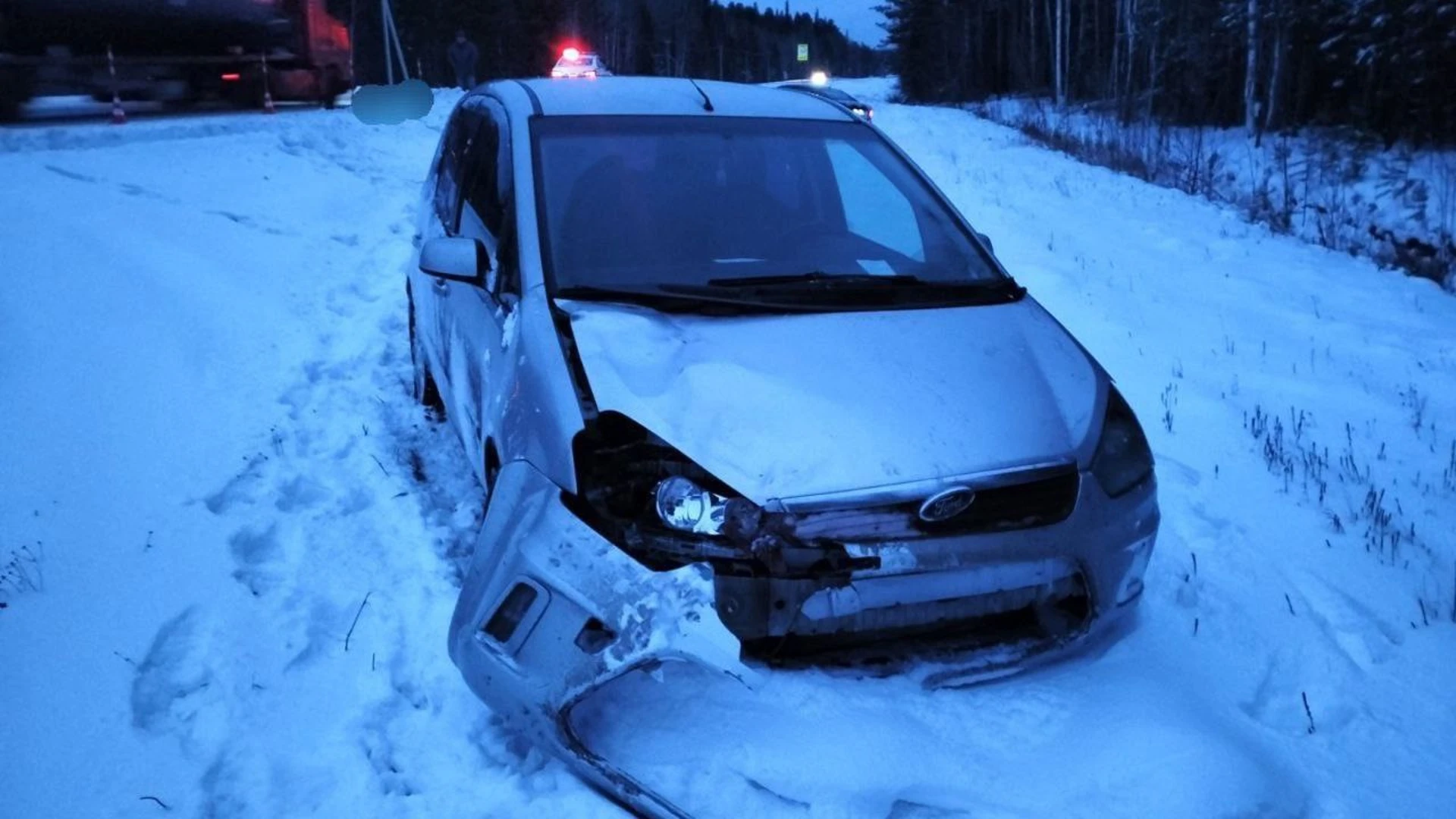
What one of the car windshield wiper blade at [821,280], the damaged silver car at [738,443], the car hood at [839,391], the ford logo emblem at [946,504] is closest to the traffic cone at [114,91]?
the damaged silver car at [738,443]

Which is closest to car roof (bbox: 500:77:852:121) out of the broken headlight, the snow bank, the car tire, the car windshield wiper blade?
the car windshield wiper blade

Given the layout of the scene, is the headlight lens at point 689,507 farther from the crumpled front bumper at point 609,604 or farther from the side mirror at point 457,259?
the side mirror at point 457,259

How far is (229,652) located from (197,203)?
6580 mm

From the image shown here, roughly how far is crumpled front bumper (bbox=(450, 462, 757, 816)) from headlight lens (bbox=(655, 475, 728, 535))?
125 mm

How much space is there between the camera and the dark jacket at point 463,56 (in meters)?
24.7

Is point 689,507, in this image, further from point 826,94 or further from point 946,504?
point 826,94

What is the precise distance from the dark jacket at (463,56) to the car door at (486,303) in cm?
2205

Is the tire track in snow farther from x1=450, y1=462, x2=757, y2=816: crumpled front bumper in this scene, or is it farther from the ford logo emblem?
the ford logo emblem

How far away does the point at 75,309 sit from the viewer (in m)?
5.49

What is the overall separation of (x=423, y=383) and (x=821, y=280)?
251cm

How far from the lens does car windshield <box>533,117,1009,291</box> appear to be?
3.58m

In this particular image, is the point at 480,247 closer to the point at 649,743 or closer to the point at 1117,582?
the point at 649,743

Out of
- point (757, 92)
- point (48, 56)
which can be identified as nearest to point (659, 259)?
point (757, 92)

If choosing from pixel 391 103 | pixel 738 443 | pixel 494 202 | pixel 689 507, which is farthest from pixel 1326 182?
pixel 689 507
